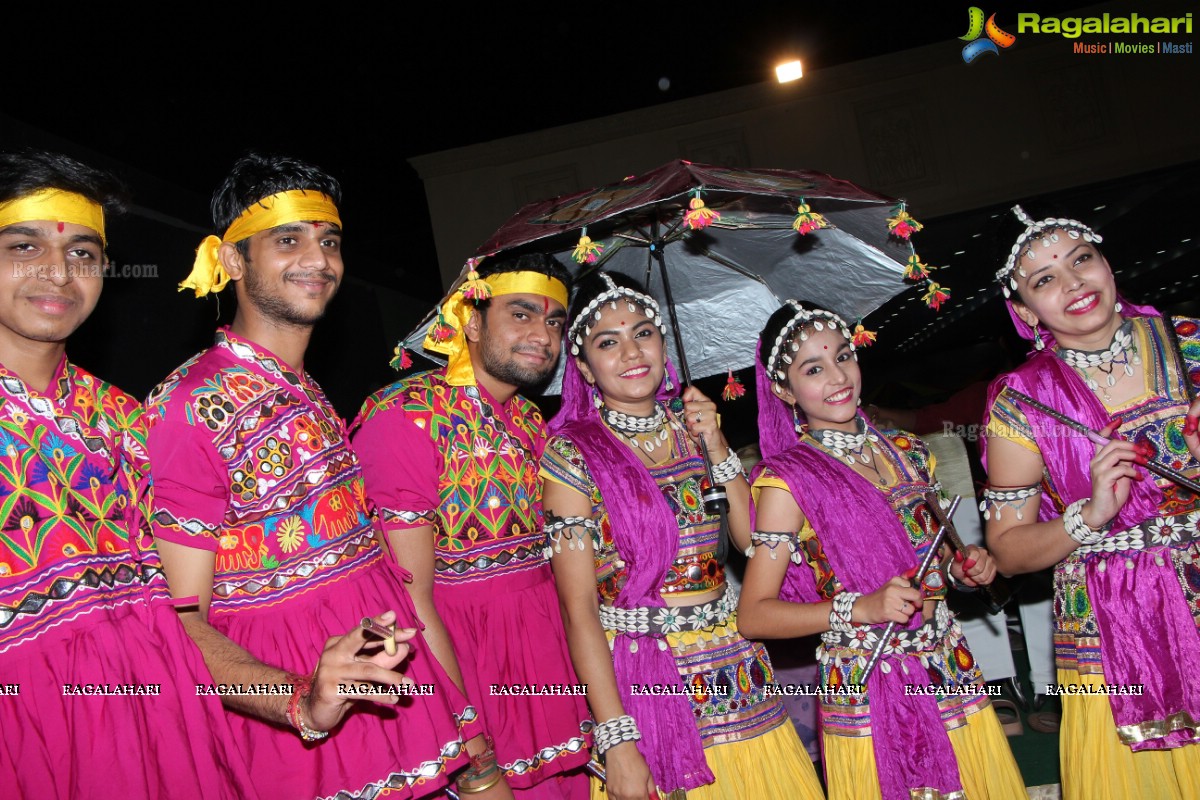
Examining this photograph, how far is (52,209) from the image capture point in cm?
189

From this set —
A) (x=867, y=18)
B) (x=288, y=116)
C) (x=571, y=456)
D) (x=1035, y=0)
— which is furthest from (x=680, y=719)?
(x=1035, y=0)

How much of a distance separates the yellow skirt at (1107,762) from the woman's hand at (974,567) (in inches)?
13.8

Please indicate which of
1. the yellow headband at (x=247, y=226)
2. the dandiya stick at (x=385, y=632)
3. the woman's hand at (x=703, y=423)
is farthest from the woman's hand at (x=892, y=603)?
the yellow headband at (x=247, y=226)

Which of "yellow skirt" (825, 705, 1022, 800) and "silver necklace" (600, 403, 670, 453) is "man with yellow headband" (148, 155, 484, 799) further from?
"yellow skirt" (825, 705, 1022, 800)

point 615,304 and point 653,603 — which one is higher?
point 615,304

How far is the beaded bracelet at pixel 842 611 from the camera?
90.1 inches

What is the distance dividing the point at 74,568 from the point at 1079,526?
231 centimetres

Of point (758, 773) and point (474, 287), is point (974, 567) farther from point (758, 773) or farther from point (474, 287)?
point (474, 287)

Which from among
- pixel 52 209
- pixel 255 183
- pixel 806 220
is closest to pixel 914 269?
pixel 806 220

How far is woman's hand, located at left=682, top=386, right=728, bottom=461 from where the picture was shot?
261cm

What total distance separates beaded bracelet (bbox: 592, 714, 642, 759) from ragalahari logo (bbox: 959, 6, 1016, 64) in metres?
8.27

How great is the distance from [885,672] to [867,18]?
288 inches

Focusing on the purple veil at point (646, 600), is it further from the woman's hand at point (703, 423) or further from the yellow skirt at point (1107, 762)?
the yellow skirt at point (1107, 762)

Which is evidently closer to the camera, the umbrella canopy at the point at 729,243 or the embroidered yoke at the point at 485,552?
the umbrella canopy at the point at 729,243
